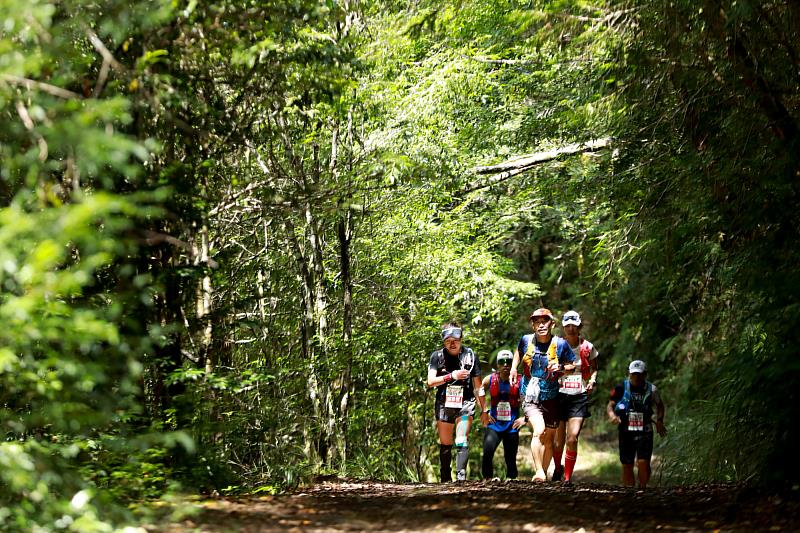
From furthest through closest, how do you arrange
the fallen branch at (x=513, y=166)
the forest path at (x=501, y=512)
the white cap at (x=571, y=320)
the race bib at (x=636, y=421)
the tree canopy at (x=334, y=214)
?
1. the fallen branch at (x=513, y=166)
2. the race bib at (x=636, y=421)
3. the white cap at (x=571, y=320)
4. the forest path at (x=501, y=512)
5. the tree canopy at (x=334, y=214)

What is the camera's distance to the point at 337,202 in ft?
32.0

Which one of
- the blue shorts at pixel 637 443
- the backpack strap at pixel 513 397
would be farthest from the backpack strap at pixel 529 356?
the blue shorts at pixel 637 443

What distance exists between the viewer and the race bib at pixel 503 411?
12.0 metres

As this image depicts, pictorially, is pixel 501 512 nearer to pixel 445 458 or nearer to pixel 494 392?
pixel 445 458

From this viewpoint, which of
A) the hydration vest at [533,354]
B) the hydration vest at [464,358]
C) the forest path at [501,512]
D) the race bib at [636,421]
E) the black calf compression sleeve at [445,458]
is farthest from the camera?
the race bib at [636,421]

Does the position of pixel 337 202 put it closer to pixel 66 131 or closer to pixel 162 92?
pixel 162 92

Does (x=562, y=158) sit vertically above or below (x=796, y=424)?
above

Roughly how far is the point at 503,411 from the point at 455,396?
1058 millimetres

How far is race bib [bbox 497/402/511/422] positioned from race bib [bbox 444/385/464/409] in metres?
0.95

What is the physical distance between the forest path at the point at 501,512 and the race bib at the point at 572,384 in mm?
1869

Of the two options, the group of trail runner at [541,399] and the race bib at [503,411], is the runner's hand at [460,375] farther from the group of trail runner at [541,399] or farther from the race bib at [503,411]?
the race bib at [503,411]

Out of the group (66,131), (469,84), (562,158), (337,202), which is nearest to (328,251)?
(469,84)

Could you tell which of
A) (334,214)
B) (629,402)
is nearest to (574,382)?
(629,402)

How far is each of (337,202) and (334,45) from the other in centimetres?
181
